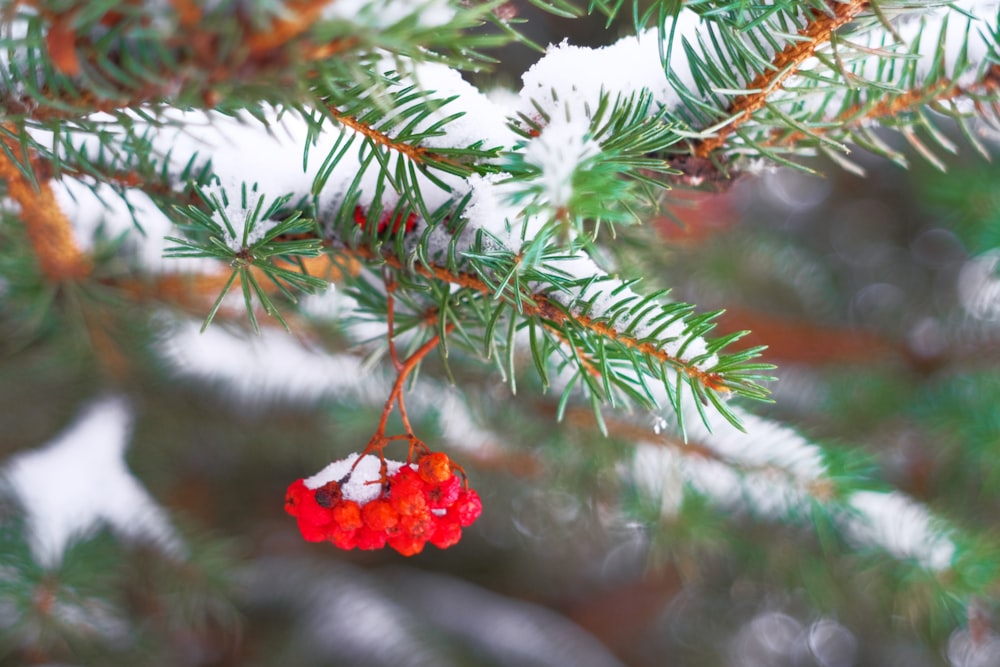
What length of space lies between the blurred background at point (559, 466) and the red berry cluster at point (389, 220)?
17 cm

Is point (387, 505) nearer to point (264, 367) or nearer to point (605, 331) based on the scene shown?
point (605, 331)

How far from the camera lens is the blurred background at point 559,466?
0.65m

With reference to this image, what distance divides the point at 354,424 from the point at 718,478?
0.36m

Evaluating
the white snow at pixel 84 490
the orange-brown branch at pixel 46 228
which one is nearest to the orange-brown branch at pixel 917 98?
the orange-brown branch at pixel 46 228

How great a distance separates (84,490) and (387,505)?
1.79 ft

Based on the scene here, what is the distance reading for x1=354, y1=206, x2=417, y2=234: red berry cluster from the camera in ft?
1.08

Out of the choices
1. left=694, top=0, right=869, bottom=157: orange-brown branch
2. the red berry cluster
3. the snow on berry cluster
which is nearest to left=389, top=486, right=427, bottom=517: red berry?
the snow on berry cluster

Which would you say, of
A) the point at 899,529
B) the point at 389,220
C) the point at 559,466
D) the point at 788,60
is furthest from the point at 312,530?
the point at 899,529

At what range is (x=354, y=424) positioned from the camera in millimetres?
697

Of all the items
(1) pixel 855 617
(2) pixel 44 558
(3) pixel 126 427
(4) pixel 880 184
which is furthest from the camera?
(4) pixel 880 184

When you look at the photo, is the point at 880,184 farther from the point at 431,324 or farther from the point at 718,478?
the point at 431,324

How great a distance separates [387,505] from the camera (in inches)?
11.6

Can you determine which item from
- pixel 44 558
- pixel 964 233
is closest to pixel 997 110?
pixel 964 233

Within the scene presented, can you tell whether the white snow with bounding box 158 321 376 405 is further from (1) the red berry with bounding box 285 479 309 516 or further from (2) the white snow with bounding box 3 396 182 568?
(1) the red berry with bounding box 285 479 309 516
